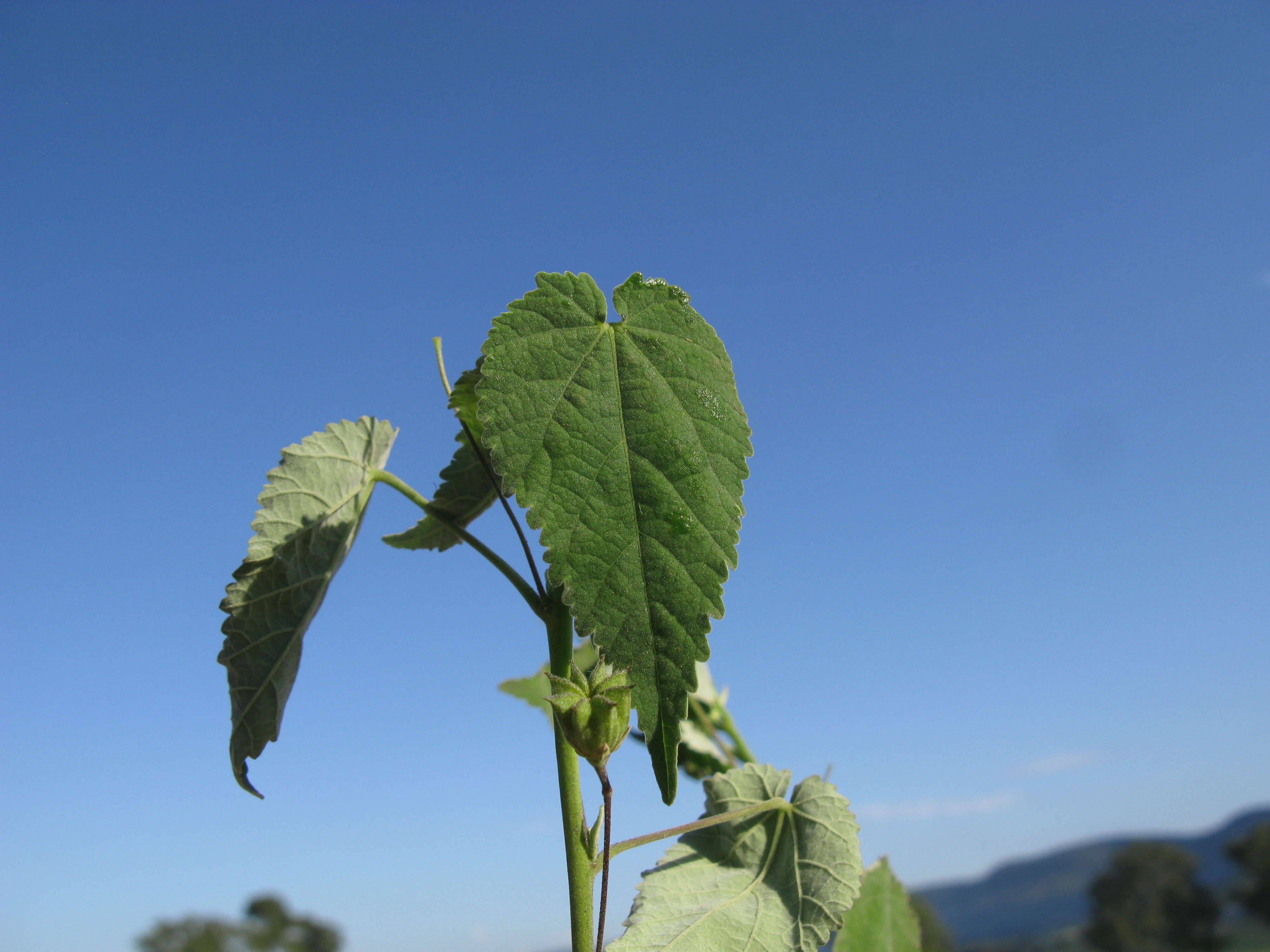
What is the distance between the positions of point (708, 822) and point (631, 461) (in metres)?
0.53

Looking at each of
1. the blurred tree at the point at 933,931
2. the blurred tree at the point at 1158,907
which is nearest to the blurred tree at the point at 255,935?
the blurred tree at the point at 933,931

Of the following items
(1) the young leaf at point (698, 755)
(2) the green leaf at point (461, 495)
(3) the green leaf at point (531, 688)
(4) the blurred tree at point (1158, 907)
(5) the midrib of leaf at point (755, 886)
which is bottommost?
(4) the blurred tree at point (1158, 907)

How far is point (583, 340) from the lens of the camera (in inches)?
46.3

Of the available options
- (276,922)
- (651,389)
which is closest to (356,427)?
(651,389)

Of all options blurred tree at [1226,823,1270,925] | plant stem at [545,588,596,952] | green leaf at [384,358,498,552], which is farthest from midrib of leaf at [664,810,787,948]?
blurred tree at [1226,823,1270,925]

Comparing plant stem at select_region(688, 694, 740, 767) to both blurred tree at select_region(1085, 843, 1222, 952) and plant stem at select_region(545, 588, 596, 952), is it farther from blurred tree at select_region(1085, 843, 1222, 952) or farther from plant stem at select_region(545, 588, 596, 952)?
blurred tree at select_region(1085, 843, 1222, 952)

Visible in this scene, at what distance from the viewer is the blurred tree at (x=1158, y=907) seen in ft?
196

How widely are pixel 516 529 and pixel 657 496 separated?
23 cm

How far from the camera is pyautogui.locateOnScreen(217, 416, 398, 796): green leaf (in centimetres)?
129

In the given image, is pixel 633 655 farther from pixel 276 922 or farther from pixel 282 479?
pixel 276 922

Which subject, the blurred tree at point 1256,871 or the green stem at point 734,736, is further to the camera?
the blurred tree at point 1256,871

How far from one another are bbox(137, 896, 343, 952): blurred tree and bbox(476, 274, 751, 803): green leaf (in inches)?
2189

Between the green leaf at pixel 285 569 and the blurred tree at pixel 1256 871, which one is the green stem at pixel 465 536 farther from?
the blurred tree at pixel 1256 871

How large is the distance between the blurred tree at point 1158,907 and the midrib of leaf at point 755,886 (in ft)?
240
